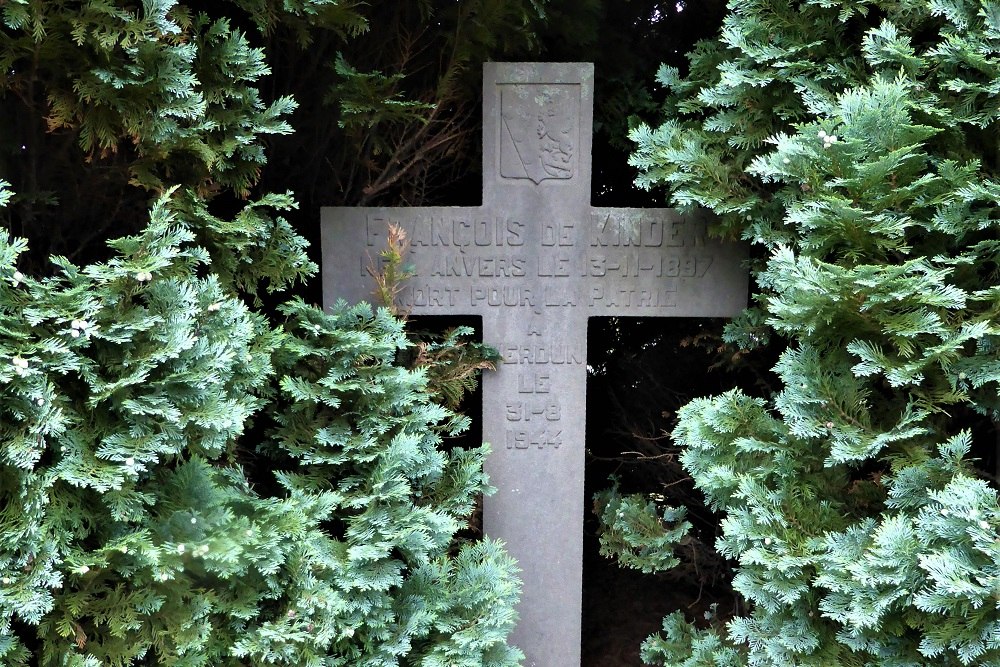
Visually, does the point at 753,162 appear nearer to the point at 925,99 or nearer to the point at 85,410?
the point at 925,99

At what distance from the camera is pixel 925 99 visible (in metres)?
2.41

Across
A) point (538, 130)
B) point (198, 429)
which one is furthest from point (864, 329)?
point (198, 429)

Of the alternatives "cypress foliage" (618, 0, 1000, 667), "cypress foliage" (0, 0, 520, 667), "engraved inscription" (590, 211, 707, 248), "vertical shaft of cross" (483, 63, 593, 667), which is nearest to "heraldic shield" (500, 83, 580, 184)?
"vertical shaft of cross" (483, 63, 593, 667)

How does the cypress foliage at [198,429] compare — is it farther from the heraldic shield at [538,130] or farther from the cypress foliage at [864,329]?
the cypress foliage at [864,329]

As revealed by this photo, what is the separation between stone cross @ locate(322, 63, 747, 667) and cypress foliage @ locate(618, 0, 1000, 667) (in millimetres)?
315

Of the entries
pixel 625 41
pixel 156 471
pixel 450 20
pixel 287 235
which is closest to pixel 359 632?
pixel 156 471

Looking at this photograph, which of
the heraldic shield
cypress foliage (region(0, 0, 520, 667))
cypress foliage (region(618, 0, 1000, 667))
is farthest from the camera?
the heraldic shield

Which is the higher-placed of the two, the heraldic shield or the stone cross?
the heraldic shield

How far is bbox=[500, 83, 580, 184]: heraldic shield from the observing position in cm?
292

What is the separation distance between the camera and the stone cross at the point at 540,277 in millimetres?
2941

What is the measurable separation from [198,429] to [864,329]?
86.3 inches

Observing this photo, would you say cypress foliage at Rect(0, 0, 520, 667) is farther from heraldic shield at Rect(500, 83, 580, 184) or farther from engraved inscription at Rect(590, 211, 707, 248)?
engraved inscription at Rect(590, 211, 707, 248)

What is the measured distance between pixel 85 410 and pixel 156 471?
0.28 metres

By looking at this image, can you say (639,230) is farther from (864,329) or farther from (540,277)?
(864,329)
